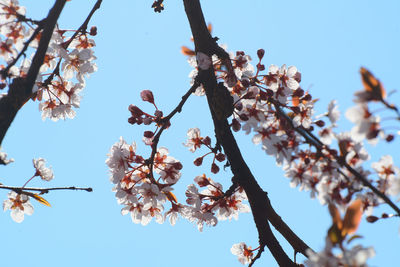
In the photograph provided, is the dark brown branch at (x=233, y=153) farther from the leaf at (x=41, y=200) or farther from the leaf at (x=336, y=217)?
the leaf at (x=41, y=200)

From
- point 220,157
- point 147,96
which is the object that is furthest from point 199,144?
point 147,96

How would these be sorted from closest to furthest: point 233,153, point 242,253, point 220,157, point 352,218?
1. point 352,218
2. point 233,153
3. point 220,157
4. point 242,253

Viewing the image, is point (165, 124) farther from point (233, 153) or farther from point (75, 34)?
point (75, 34)

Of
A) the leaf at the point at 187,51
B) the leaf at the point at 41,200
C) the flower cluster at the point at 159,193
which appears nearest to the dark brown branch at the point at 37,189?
the leaf at the point at 41,200

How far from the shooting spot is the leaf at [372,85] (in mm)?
1473

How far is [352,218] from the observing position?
1597 millimetres

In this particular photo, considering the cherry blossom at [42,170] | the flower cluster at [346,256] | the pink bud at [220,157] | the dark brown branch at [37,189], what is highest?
the pink bud at [220,157]

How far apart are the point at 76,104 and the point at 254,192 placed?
132 centimetres

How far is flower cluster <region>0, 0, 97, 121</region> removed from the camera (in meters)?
2.04

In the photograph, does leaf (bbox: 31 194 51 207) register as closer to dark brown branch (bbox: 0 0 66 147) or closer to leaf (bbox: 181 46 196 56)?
dark brown branch (bbox: 0 0 66 147)

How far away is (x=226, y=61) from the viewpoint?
241cm

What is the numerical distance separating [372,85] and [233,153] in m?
1.08

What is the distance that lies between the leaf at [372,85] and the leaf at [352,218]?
43 centimetres

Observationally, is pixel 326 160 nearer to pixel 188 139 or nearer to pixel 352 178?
pixel 352 178
